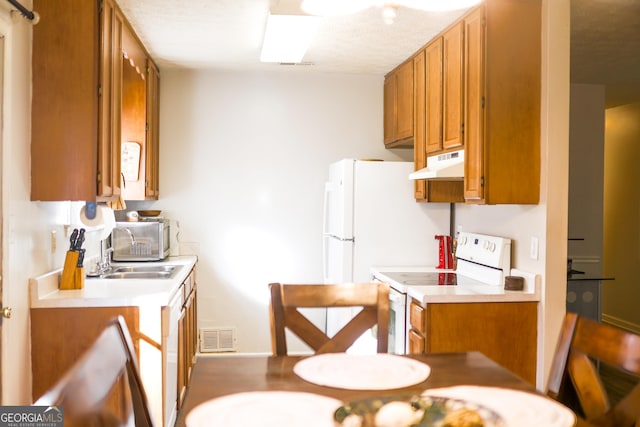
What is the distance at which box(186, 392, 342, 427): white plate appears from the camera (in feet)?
4.16

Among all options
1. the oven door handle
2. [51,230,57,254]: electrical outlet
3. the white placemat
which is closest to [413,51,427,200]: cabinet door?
the oven door handle

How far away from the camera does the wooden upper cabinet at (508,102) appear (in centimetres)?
295

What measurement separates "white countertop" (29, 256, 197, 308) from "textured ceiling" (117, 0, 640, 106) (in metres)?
1.48

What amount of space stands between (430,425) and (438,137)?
2.53 meters

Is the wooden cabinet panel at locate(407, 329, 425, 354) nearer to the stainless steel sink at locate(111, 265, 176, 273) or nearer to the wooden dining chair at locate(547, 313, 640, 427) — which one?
the wooden dining chair at locate(547, 313, 640, 427)

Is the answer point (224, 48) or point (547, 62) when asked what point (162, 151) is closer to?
point (224, 48)

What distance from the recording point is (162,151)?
4.55m

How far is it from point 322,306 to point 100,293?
1.22 metres

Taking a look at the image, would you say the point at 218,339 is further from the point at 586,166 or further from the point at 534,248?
the point at 586,166

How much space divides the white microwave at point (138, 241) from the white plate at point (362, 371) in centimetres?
251

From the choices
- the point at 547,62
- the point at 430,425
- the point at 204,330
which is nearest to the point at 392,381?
the point at 430,425

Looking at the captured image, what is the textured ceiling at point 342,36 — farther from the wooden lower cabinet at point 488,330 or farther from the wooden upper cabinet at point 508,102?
the wooden lower cabinet at point 488,330

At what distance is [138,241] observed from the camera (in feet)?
13.2

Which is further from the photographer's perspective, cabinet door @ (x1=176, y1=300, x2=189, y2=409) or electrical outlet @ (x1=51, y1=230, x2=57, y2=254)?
cabinet door @ (x1=176, y1=300, x2=189, y2=409)
